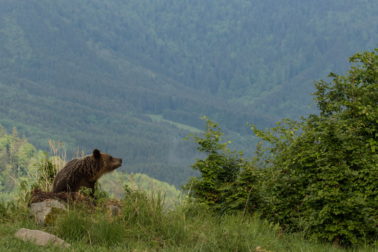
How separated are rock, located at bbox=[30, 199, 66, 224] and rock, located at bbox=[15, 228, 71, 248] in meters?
0.86

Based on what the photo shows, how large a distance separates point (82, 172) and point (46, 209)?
4.70 ft

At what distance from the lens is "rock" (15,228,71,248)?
690 centimetres

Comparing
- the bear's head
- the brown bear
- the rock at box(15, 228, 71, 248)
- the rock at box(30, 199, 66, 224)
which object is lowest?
the rock at box(15, 228, 71, 248)

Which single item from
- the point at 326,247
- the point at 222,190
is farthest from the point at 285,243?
the point at 222,190

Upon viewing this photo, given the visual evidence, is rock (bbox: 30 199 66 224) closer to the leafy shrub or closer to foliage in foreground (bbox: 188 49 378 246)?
foliage in foreground (bbox: 188 49 378 246)

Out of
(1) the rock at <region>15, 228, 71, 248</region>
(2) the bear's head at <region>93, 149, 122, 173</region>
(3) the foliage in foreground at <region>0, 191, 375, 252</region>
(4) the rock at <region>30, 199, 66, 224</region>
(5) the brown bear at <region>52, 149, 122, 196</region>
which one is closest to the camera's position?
(1) the rock at <region>15, 228, 71, 248</region>

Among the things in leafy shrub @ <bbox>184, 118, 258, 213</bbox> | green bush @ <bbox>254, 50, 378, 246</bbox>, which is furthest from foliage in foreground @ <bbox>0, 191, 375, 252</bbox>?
leafy shrub @ <bbox>184, 118, 258, 213</bbox>

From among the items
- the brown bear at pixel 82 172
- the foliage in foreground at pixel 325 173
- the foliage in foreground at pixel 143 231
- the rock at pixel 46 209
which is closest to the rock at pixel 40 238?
the foliage in foreground at pixel 143 231

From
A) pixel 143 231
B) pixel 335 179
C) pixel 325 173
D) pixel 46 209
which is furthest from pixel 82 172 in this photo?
pixel 335 179

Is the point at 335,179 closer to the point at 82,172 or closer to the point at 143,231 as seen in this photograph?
the point at 143,231

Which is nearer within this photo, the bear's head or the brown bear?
the brown bear

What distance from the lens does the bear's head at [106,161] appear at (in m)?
9.80

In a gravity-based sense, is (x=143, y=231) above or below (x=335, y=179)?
below

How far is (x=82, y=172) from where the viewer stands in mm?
9578
